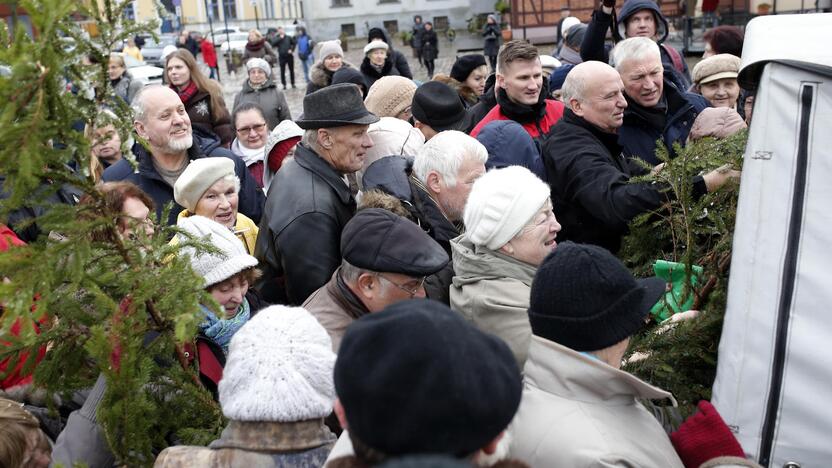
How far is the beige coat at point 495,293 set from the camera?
2.98 m

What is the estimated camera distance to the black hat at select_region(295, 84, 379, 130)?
4.12 meters

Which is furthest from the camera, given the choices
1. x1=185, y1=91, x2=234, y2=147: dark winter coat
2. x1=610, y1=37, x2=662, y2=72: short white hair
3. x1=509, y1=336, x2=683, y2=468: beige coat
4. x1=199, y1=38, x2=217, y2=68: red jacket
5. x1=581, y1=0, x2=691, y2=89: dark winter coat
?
x1=199, y1=38, x2=217, y2=68: red jacket

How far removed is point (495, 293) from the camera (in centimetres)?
305

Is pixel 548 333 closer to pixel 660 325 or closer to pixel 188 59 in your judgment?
pixel 660 325

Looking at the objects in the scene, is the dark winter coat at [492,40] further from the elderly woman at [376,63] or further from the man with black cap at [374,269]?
the man with black cap at [374,269]

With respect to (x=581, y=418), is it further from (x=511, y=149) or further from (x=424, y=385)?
(x=511, y=149)


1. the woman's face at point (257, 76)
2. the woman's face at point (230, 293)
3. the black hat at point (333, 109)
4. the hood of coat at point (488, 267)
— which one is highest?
the black hat at point (333, 109)

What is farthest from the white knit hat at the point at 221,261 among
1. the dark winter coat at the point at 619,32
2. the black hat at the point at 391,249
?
the dark winter coat at the point at 619,32

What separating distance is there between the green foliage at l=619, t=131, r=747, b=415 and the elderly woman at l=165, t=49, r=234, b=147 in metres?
4.34

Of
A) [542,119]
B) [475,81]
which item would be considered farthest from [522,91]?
[475,81]

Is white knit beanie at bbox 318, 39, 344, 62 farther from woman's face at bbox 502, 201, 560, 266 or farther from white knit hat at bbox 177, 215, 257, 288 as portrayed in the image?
woman's face at bbox 502, 201, 560, 266

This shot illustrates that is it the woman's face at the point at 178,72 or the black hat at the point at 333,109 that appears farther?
the woman's face at the point at 178,72

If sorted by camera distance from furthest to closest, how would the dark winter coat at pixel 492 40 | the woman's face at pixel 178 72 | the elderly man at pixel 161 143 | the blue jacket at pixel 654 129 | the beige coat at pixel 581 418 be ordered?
the dark winter coat at pixel 492 40 < the woman's face at pixel 178 72 < the elderly man at pixel 161 143 < the blue jacket at pixel 654 129 < the beige coat at pixel 581 418

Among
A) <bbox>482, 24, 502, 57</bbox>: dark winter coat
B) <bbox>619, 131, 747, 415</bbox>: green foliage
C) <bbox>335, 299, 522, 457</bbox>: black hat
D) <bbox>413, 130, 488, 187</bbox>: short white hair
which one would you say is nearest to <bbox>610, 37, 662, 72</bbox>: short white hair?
<bbox>413, 130, 488, 187</bbox>: short white hair
